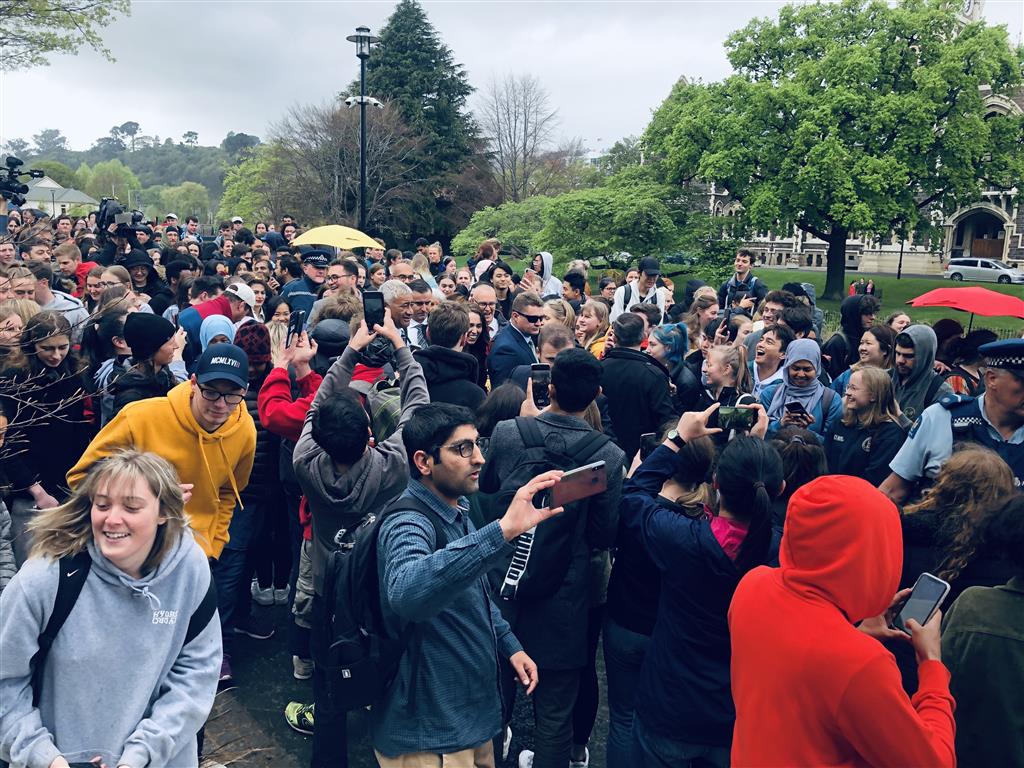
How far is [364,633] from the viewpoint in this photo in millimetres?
2793

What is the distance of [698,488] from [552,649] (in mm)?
1034

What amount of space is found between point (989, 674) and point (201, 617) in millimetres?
2709

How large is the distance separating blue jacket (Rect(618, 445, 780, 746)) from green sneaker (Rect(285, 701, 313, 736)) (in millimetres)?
2151

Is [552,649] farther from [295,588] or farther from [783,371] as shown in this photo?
[783,371]

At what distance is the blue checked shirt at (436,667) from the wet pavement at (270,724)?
1207 mm

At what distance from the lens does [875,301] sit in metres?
7.88

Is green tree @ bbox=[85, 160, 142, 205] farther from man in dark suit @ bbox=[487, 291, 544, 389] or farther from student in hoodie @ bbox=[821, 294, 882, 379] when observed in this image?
student in hoodie @ bbox=[821, 294, 882, 379]

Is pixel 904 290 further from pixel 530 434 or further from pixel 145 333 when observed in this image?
pixel 145 333

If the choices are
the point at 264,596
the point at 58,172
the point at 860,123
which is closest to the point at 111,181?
the point at 58,172

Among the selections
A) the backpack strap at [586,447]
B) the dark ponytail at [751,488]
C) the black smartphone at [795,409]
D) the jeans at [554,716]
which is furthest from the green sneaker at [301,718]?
the black smartphone at [795,409]

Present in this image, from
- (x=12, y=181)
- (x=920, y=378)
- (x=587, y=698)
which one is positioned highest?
(x=12, y=181)

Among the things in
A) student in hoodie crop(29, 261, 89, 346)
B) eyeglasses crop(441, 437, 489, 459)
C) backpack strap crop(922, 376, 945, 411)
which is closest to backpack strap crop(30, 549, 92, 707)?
eyeglasses crop(441, 437, 489, 459)

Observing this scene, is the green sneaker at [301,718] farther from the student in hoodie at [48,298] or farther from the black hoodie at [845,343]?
the black hoodie at [845,343]

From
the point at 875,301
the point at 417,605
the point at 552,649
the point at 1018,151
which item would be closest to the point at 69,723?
the point at 417,605
